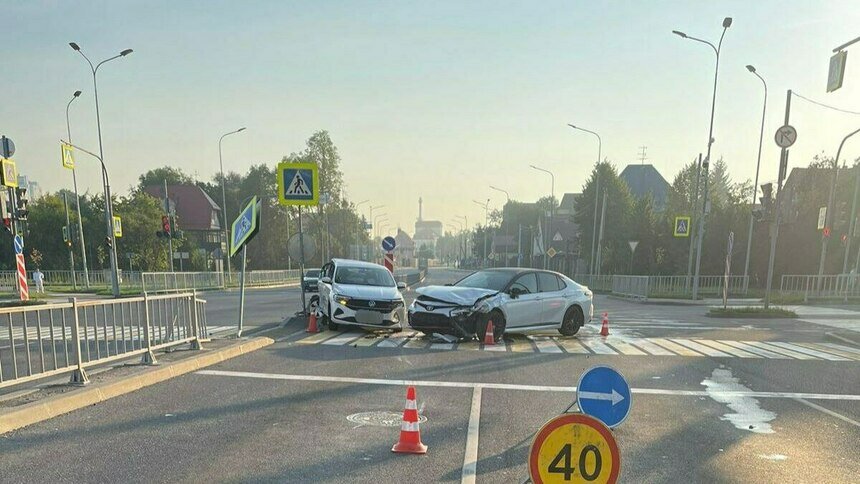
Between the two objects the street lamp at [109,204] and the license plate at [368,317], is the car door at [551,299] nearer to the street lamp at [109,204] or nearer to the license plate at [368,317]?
the license plate at [368,317]

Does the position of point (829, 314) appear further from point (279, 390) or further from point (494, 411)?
point (279, 390)

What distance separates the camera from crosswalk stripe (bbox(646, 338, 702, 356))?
1047 cm

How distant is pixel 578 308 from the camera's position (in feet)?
41.4

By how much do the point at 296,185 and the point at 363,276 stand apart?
285cm

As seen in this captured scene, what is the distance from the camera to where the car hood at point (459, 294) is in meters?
10.9

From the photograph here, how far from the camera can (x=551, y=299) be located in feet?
39.6

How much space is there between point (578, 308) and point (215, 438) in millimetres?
9495

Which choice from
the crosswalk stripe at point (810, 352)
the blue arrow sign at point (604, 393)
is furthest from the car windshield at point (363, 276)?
the blue arrow sign at point (604, 393)

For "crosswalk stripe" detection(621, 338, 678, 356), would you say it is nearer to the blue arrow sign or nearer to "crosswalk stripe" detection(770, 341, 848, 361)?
"crosswalk stripe" detection(770, 341, 848, 361)

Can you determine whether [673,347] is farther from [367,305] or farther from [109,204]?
[109,204]

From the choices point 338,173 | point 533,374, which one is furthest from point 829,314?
point 338,173

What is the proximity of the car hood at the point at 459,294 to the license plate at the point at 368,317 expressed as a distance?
48.8 inches

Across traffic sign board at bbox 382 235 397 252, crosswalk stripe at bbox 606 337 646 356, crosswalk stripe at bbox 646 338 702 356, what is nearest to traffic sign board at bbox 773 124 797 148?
crosswalk stripe at bbox 646 338 702 356

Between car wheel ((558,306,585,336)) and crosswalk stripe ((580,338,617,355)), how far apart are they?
0.46 m
